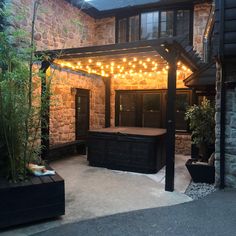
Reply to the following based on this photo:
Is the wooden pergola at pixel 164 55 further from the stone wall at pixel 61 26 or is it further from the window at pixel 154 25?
the window at pixel 154 25

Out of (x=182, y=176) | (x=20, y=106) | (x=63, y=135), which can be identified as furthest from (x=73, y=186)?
(x=63, y=135)

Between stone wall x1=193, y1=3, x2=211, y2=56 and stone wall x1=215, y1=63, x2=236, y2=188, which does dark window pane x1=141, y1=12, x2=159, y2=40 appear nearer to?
stone wall x1=193, y1=3, x2=211, y2=56

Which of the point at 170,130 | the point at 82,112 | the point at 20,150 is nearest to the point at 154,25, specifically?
the point at 82,112

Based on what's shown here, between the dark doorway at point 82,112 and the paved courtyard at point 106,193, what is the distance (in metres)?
2.10

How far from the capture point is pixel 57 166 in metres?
6.20

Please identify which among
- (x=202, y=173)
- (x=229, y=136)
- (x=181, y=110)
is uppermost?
(x=181, y=110)

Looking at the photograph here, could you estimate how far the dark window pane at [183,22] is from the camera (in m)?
7.89

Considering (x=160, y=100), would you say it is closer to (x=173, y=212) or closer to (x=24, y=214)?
(x=173, y=212)

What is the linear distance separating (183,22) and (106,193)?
604 centimetres

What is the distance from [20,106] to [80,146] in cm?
450

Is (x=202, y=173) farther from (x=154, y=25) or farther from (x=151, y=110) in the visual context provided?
(x=154, y=25)

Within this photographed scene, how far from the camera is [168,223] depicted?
3225mm

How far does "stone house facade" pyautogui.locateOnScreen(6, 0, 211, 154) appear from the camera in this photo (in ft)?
21.4

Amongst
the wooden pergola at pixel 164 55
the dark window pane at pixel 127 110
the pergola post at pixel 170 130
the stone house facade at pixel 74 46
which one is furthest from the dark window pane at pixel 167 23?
the pergola post at pixel 170 130
